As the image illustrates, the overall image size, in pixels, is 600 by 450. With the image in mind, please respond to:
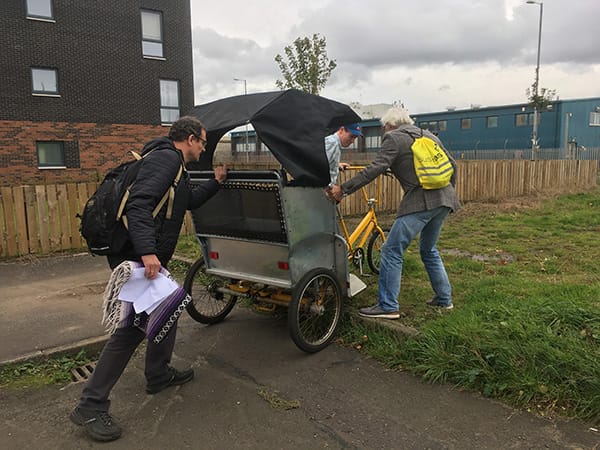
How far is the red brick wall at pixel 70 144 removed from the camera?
61.2 ft

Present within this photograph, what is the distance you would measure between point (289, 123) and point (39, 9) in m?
19.0

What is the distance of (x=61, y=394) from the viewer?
359cm

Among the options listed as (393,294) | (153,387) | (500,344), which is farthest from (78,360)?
(500,344)

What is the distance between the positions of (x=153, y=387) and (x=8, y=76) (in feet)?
61.3

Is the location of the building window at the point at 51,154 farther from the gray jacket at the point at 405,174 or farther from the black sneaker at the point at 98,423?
the black sneaker at the point at 98,423

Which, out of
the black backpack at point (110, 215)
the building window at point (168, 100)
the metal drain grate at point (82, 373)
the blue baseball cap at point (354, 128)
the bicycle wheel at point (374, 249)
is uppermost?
the building window at point (168, 100)

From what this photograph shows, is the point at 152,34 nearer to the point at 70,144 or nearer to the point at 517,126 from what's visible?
the point at 70,144

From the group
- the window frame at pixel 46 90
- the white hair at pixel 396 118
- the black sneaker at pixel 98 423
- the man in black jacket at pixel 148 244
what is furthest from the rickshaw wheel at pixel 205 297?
the window frame at pixel 46 90

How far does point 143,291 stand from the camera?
3055mm

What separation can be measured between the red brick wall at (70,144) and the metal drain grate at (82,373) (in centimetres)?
1448

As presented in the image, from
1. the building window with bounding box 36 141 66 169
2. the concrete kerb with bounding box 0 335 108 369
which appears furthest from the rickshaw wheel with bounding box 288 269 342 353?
the building window with bounding box 36 141 66 169

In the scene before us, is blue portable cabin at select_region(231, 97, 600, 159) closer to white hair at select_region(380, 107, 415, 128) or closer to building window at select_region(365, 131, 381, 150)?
building window at select_region(365, 131, 381, 150)

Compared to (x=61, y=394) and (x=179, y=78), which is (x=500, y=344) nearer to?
(x=61, y=394)

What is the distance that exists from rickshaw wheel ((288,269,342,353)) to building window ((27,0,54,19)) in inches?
754
